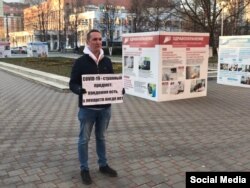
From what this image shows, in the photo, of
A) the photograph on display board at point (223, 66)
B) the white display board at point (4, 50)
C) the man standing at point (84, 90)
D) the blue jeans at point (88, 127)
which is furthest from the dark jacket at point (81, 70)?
the white display board at point (4, 50)

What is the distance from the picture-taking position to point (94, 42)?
4.45 m

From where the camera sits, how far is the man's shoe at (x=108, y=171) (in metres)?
4.83

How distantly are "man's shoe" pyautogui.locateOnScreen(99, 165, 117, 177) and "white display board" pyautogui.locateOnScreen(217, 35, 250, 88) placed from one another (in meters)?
11.0

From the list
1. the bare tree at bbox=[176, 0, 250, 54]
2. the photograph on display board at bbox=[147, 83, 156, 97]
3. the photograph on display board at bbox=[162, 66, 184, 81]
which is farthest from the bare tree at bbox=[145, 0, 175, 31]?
the photograph on display board at bbox=[147, 83, 156, 97]

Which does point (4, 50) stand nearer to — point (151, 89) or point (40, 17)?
point (40, 17)

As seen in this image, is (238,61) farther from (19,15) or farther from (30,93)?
(19,15)

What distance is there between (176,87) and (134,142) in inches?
210

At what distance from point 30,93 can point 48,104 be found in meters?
2.78

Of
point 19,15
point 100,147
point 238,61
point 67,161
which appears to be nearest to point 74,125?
point 67,161

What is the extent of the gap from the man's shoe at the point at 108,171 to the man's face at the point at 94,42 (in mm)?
1594

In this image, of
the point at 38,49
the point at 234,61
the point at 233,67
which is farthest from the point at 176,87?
the point at 38,49

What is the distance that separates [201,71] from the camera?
39.7 feet

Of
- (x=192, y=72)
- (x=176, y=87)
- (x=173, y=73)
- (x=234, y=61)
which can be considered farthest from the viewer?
(x=234, y=61)

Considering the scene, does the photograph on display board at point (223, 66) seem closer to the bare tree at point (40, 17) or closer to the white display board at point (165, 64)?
the white display board at point (165, 64)
